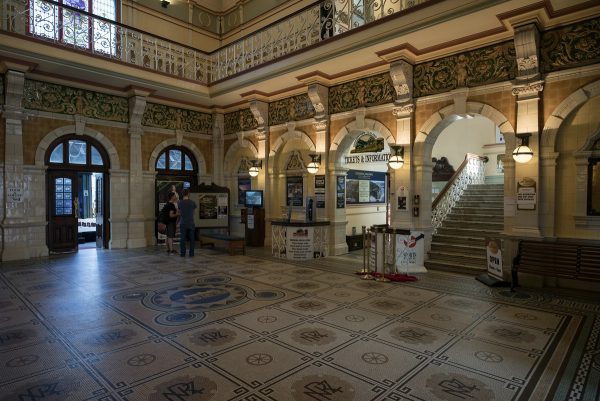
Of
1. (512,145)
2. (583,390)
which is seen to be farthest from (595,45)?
(583,390)

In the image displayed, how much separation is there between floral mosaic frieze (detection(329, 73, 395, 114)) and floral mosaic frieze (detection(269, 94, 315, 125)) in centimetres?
71

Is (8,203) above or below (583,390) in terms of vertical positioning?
above

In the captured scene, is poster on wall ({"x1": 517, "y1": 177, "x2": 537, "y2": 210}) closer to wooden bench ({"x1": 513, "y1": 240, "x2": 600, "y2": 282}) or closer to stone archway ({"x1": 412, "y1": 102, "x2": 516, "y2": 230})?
wooden bench ({"x1": 513, "y1": 240, "x2": 600, "y2": 282})

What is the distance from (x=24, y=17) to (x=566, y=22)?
10.3 m

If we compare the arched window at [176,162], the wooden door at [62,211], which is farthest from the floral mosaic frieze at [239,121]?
the wooden door at [62,211]

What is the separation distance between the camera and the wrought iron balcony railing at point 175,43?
298 inches

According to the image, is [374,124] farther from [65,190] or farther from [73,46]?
[65,190]

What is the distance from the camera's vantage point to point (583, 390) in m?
2.78

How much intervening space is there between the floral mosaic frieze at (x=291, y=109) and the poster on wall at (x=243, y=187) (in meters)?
2.23

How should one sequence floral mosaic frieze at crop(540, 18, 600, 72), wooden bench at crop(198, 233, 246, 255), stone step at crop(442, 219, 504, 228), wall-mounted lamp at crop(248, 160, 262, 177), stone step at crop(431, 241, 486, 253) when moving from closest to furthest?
floral mosaic frieze at crop(540, 18, 600, 72) < stone step at crop(431, 241, 486, 253) < stone step at crop(442, 219, 504, 228) < wooden bench at crop(198, 233, 246, 255) < wall-mounted lamp at crop(248, 160, 262, 177)

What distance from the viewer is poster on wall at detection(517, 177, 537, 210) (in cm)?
586

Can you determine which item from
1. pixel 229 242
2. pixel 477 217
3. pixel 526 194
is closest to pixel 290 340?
pixel 526 194

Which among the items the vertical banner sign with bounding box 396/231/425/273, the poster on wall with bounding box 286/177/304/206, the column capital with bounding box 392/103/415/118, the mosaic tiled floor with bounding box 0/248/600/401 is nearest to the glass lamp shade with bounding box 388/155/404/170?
the column capital with bounding box 392/103/415/118

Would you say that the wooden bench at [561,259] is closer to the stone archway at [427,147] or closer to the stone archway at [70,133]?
the stone archway at [427,147]
